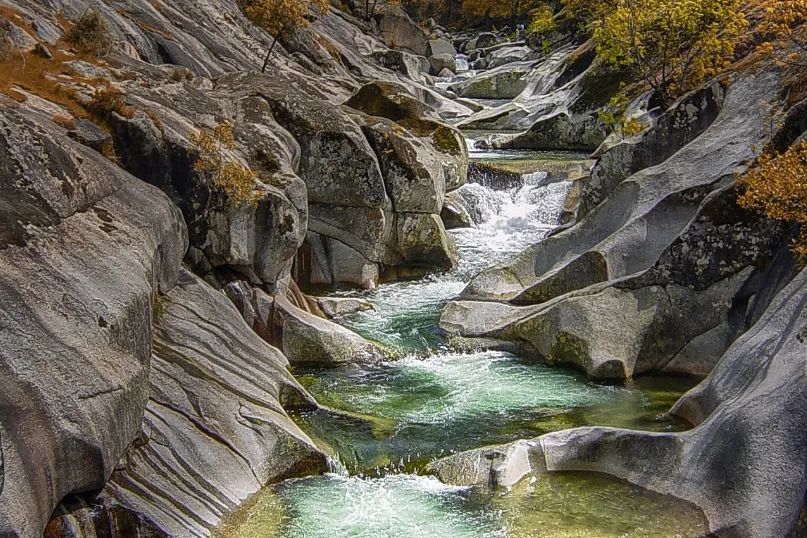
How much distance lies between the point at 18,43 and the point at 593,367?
15.4 meters

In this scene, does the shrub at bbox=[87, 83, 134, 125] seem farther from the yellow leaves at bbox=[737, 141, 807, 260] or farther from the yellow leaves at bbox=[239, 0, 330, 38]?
the yellow leaves at bbox=[239, 0, 330, 38]

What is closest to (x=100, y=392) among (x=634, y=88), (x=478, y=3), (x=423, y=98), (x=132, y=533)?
(x=132, y=533)

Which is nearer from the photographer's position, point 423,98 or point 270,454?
point 270,454

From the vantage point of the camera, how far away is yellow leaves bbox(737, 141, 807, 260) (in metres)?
14.1

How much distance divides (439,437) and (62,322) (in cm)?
704

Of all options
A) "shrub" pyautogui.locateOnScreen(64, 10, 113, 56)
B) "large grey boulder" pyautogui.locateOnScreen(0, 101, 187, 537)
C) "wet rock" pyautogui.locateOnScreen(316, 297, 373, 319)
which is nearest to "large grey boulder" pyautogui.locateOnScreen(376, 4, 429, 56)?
"shrub" pyautogui.locateOnScreen(64, 10, 113, 56)

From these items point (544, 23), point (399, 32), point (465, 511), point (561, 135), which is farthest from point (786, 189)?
point (399, 32)

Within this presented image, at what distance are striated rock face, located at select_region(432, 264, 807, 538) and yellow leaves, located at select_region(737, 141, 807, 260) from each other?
145 cm

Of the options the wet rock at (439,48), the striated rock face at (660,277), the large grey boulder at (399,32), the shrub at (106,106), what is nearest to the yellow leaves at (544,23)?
the wet rock at (439,48)

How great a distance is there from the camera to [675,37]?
86.1 ft

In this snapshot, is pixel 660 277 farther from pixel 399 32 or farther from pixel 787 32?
pixel 399 32

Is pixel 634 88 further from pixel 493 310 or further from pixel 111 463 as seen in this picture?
pixel 111 463

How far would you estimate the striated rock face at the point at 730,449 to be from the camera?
34.4 feet

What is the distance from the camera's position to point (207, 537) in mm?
10938
